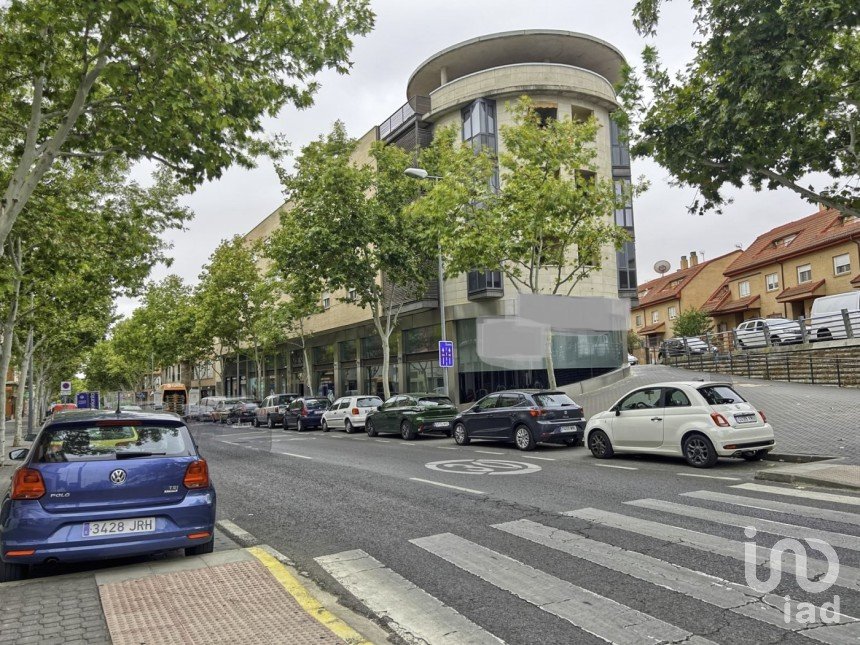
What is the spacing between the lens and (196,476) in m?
5.75

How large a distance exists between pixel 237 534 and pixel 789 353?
24.3 m

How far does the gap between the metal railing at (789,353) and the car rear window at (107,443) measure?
74.7 feet

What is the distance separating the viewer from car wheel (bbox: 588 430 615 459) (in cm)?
1231

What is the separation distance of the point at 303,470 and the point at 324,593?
788 cm

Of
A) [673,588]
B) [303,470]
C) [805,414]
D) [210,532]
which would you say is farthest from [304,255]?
[673,588]

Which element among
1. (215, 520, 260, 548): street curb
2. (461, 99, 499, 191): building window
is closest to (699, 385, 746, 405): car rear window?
(215, 520, 260, 548): street curb

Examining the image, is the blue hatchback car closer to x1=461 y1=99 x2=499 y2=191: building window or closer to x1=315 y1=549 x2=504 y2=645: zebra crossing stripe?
x1=315 y1=549 x2=504 y2=645: zebra crossing stripe

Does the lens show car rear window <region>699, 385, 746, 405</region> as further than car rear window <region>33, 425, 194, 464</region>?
Yes

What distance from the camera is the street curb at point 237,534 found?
656cm

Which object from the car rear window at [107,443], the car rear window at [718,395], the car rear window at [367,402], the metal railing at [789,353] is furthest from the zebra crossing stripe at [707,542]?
the metal railing at [789,353]

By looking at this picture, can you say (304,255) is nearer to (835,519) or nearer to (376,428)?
(376,428)

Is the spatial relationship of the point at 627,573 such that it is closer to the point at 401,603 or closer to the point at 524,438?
the point at 401,603

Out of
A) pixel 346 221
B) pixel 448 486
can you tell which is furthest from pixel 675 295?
pixel 448 486

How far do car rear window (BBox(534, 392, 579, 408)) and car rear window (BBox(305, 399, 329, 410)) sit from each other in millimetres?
14436
